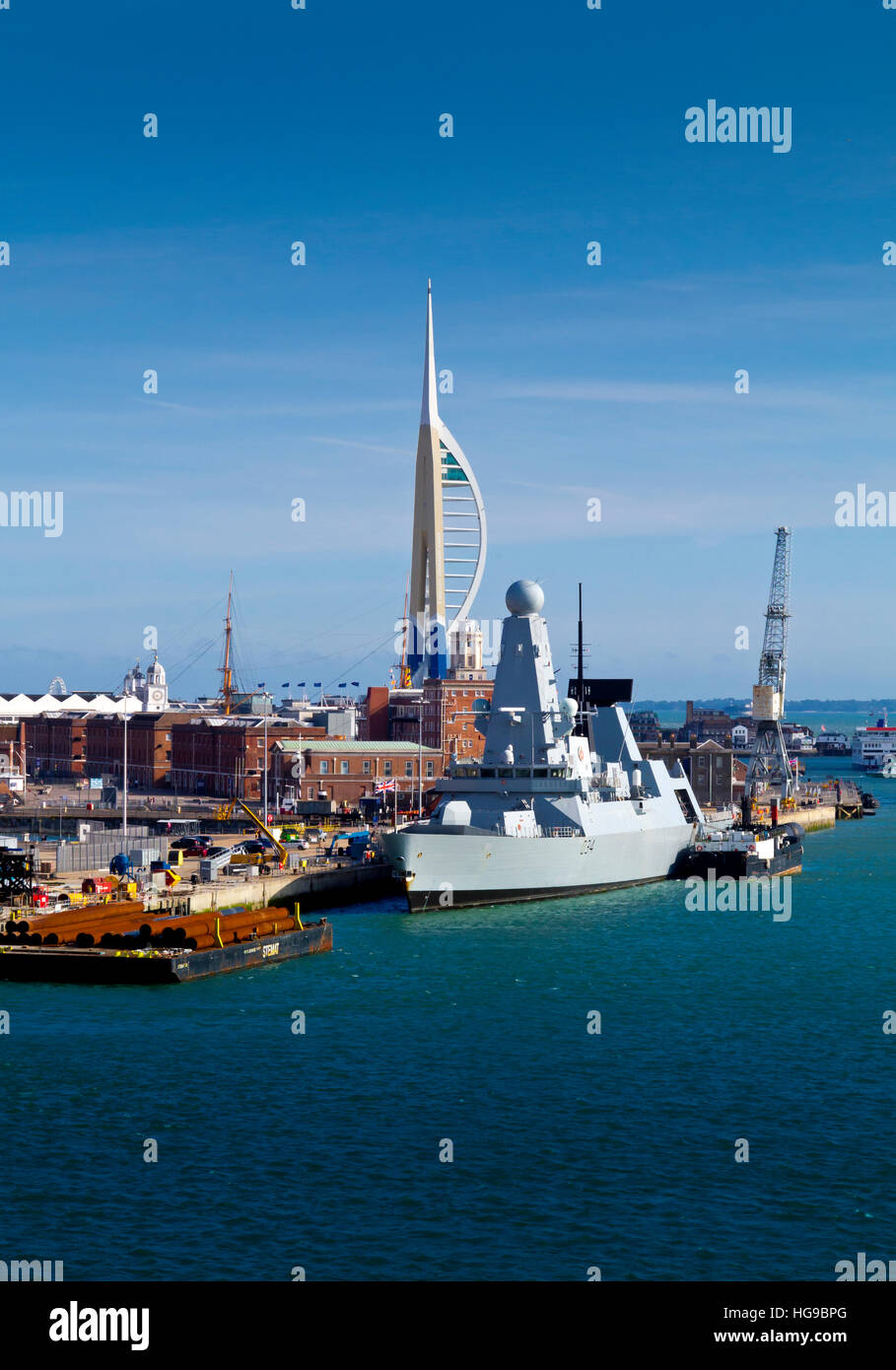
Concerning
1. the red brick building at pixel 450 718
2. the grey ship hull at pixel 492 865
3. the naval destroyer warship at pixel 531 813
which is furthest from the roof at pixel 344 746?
the grey ship hull at pixel 492 865

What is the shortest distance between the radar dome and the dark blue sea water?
1963 centimetres

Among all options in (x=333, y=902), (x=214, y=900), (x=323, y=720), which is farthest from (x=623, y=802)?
(x=323, y=720)

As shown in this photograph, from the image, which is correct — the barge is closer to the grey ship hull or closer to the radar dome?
the grey ship hull

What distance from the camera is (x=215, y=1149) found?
78.7 ft

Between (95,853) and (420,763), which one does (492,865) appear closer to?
(95,853)

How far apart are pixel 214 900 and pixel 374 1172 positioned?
27747mm

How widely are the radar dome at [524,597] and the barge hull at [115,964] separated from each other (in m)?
22.7

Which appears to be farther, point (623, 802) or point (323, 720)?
point (323, 720)

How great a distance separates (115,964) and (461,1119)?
51.9 feet

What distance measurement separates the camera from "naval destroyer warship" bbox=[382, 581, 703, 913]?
5044 centimetres

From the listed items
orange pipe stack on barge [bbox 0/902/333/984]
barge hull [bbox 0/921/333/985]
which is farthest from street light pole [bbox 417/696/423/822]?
barge hull [bbox 0/921/333/985]

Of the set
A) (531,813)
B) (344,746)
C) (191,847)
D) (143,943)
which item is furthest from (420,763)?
(143,943)

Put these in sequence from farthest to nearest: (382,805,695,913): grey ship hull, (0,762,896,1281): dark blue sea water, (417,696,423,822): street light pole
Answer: (417,696,423,822): street light pole < (382,805,695,913): grey ship hull < (0,762,896,1281): dark blue sea water

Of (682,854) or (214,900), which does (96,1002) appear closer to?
Answer: (214,900)
